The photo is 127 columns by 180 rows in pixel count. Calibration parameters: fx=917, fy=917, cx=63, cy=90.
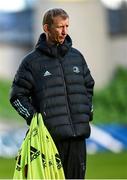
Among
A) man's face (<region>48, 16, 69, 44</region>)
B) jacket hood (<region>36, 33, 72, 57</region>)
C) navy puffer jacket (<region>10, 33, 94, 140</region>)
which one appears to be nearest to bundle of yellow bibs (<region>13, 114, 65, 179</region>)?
navy puffer jacket (<region>10, 33, 94, 140</region>)

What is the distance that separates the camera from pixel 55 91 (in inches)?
283

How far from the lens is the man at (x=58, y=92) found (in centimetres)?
716

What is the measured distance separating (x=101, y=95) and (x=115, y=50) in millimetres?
2172

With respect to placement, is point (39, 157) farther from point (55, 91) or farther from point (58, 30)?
point (58, 30)

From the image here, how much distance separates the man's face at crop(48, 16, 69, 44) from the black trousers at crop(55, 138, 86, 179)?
0.80m

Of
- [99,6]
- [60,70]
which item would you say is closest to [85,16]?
[99,6]

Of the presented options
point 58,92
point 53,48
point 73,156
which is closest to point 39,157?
point 73,156

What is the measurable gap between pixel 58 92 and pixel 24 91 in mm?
278

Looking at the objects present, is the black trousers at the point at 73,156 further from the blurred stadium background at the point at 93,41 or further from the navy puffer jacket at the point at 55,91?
the blurred stadium background at the point at 93,41

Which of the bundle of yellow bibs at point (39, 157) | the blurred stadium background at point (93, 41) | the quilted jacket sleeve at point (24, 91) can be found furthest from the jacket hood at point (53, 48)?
the blurred stadium background at point (93, 41)

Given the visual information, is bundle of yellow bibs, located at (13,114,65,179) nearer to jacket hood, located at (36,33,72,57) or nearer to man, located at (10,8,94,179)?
man, located at (10,8,94,179)

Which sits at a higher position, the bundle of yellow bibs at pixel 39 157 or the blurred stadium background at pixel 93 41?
the bundle of yellow bibs at pixel 39 157

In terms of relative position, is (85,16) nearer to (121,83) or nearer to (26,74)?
(121,83)

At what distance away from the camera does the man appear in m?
7.16
